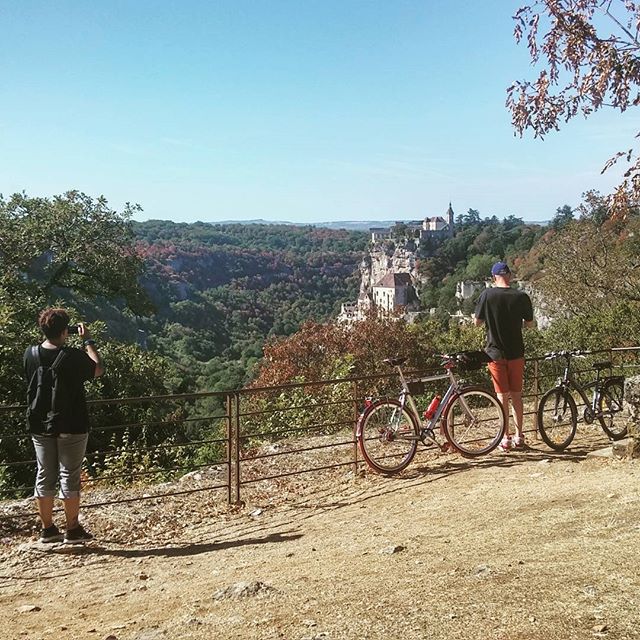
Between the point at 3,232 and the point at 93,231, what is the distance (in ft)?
7.69

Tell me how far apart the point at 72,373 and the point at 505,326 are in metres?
3.81

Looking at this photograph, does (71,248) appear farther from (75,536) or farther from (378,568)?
(378,568)

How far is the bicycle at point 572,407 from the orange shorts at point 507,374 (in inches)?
14.3

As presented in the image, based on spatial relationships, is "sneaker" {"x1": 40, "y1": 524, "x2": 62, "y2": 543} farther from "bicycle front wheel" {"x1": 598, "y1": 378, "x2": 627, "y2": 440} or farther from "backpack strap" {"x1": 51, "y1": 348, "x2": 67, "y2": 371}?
"bicycle front wheel" {"x1": 598, "y1": 378, "x2": 627, "y2": 440}

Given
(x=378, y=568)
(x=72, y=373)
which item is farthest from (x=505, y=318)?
(x=72, y=373)

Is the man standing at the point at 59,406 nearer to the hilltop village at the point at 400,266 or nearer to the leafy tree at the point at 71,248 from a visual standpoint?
the leafy tree at the point at 71,248

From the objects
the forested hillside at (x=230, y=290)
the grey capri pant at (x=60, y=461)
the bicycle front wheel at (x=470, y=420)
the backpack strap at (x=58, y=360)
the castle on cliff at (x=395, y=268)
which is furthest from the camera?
the castle on cliff at (x=395, y=268)

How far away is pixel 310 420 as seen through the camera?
523 inches

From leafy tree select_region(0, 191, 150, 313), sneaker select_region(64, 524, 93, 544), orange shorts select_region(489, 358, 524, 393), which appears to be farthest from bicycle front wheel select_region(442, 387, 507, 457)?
leafy tree select_region(0, 191, 150, 313)

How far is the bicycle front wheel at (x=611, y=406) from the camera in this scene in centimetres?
693

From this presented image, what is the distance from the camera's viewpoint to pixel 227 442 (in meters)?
6.92

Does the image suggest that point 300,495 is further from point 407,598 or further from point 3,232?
point 3,232

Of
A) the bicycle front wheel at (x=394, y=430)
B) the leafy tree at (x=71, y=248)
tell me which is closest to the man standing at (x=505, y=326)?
the bicycle front wheel at (x=394, y=430)

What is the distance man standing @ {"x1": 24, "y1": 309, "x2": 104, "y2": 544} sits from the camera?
4.48 meters
